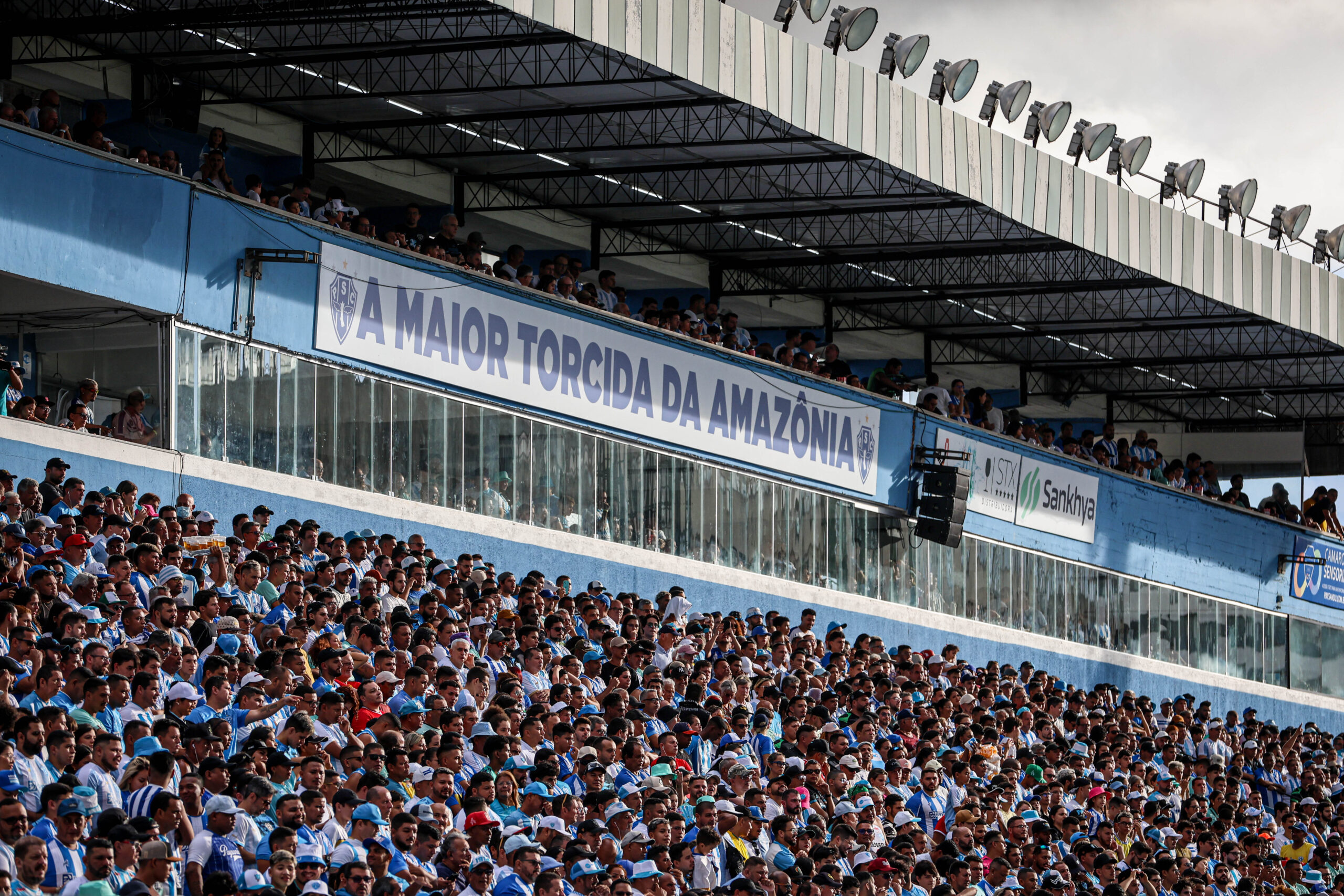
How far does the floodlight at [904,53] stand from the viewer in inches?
981

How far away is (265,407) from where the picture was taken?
Answer: 60.6ft

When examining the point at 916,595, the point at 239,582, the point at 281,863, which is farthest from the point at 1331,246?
the point at 281,863

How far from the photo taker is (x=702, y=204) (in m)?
26.5

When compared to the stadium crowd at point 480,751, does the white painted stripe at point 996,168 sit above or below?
above

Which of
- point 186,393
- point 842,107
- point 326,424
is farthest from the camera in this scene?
point 842,107

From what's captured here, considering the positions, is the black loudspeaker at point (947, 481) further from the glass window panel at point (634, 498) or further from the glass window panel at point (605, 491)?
the glass window panel at point (605, 491)

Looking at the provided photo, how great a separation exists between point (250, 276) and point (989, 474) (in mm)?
14157

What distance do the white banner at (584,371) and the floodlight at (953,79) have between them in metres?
4.46

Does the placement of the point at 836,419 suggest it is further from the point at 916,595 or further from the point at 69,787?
the point at 69,787

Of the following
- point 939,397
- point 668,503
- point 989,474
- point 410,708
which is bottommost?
point 410,708

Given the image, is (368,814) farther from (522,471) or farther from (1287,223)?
(1287,223)

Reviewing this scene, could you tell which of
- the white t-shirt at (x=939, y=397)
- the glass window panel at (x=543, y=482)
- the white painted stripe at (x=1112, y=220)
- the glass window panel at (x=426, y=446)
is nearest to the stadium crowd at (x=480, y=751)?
the glass window panel at (x=426, y=446)

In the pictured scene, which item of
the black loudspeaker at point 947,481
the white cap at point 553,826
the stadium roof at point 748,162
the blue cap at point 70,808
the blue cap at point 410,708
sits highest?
the stadium roof at point 748,162

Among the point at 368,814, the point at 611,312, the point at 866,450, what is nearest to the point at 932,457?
the point at 866,450
